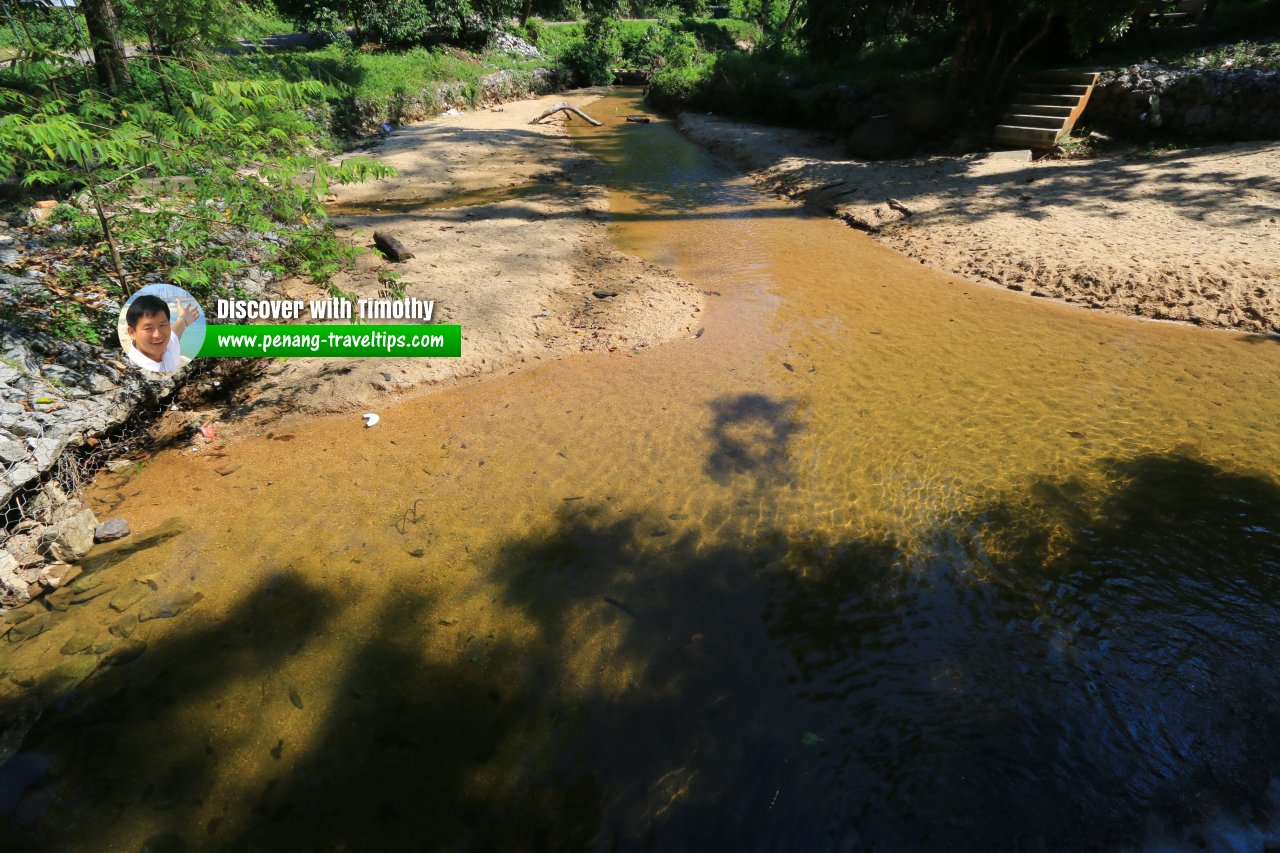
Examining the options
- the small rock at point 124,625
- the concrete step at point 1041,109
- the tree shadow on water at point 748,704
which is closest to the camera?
the tree shadow on water at point 748,704

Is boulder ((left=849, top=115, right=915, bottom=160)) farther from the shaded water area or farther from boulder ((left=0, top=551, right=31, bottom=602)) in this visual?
boulder ((left=0, top=551, right=31, bottom=602))

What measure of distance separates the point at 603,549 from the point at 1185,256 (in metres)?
8.00

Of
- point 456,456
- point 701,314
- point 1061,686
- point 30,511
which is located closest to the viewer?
point 1061,686

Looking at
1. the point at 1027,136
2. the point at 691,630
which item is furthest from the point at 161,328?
the point at 1027,136

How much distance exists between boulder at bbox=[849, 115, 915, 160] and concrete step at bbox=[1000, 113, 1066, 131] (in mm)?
1717

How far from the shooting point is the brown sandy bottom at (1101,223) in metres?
6.76

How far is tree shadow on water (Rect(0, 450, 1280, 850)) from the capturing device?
8.05 ft

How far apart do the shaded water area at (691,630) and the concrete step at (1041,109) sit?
7.98 meters

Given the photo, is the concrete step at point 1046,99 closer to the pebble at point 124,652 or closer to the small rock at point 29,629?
the pebble at point 124,652

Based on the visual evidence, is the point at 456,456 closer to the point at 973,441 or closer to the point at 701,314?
the point at 701,314

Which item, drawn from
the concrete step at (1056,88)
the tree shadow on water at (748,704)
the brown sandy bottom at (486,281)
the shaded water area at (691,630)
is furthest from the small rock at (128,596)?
the concrete step at (1056,88)

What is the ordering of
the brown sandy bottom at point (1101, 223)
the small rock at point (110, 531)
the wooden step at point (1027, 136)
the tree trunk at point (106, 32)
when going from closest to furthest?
1. the small rock at point (110, 531)
2. the brown sandy bottom at point (1101, 223)
3. the tree trunk at point (106, 32)
4. the wooden step at point (1027, 136)

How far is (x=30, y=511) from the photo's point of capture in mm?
3482

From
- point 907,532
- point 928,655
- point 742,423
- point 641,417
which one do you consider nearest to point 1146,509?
point 907,532
